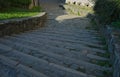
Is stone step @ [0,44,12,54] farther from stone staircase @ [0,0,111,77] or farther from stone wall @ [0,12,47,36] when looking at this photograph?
stone wall @ [0,12,47,36]

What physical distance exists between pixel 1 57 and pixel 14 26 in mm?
2509

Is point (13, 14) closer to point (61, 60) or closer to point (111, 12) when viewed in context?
point (111, 12)

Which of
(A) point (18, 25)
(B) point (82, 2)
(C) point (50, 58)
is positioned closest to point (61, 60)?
(C) point (50, 58)

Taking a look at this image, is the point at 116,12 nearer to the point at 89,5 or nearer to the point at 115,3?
the point at 115,3

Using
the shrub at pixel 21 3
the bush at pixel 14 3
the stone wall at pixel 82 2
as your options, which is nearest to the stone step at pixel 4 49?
the bush at pixel 14 3

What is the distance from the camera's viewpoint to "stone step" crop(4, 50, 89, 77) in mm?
3582

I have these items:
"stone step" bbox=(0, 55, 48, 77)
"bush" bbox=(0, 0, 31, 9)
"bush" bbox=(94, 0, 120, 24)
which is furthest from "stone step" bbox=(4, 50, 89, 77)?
"bush" bbox=(0, 0, 31, 9)

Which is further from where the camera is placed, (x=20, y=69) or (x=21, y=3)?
(x=21, y=3)

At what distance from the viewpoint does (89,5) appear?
13930 mm

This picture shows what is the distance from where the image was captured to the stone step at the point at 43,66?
3.58 metres

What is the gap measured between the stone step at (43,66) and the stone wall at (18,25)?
1.69 metres

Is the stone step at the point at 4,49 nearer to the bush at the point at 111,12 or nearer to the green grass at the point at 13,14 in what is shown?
the green grass at the point at 13,14

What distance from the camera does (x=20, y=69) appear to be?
3.76 meters

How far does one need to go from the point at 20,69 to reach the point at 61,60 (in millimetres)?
860
